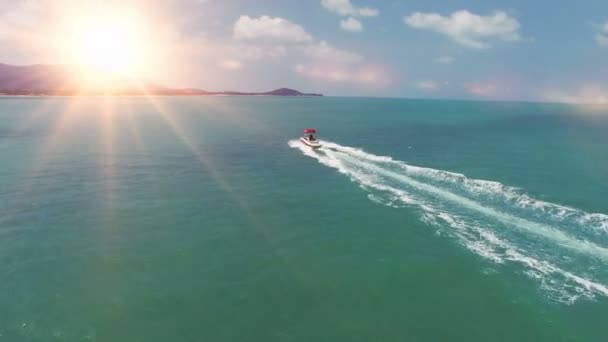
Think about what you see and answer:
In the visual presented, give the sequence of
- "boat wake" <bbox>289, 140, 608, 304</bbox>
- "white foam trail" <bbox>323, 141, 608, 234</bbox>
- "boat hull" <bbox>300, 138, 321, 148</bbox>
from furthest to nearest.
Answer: "boat hull" <bbox>300, 138, 321, 148</bbox>, "white foam trail" <bbox>323, 141, 608, 234</bbox>, "boat wake" <bbox>289, 140, 608, 304</bbox>

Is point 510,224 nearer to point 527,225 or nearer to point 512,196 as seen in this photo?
point 527,225

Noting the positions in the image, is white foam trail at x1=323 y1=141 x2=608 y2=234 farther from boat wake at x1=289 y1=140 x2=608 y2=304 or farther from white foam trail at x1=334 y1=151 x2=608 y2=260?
white foam trail at x1=334 y1=151 x2=608 y2=260

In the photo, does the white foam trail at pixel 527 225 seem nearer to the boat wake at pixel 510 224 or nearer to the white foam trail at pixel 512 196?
the boat wake at pixel 510 224

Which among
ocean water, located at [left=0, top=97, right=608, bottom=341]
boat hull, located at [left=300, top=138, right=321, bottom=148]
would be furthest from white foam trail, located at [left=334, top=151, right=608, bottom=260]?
boat hull, located at [left=300, top=138, right=321, bottom=148]

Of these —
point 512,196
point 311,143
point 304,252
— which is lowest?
point 304,252

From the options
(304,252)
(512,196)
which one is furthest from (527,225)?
(304,252)

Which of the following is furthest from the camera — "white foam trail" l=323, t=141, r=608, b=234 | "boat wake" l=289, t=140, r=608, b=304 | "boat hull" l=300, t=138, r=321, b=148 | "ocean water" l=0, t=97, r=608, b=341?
"boat hull" l=300, t=138, r=321, b=148

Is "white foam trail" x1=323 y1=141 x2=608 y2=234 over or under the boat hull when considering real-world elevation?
under
